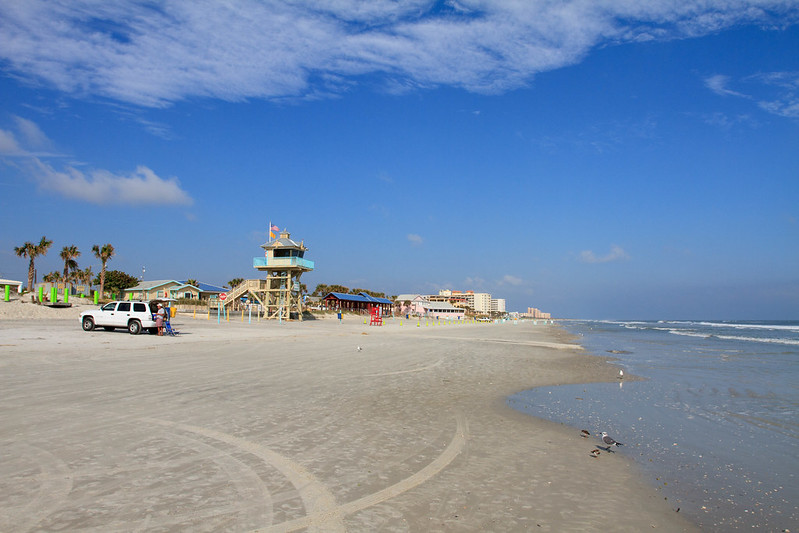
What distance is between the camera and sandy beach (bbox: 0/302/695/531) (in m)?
4.71

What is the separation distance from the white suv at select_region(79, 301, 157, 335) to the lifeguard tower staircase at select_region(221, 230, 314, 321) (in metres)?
31.9

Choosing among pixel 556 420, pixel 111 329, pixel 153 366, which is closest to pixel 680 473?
pixel 556 420

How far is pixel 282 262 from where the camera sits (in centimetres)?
5991

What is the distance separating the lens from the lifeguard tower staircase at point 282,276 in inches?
2354

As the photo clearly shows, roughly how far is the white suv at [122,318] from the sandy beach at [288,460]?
1354 centimetres

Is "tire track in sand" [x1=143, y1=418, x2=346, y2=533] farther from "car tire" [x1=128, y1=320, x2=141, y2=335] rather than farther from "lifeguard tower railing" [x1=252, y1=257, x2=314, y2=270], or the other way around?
"lifeguard tower railing" [x1=252, y1=257, x2=314, y2=270]

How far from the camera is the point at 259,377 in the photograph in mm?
13367

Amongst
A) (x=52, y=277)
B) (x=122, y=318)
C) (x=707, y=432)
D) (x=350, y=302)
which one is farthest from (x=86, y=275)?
(x=707, y=432)

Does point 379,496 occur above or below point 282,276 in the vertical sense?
below

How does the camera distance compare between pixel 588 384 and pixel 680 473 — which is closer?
pixel 680 473

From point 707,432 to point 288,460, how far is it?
8027mm

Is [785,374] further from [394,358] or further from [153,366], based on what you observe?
[153,366]

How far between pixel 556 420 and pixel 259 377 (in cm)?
799

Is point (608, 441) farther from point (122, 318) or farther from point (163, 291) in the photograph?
point (163, 291)
